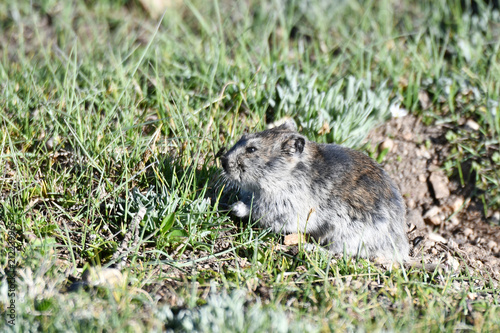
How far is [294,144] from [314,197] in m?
0.47

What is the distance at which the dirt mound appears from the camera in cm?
468

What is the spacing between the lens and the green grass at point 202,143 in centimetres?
323

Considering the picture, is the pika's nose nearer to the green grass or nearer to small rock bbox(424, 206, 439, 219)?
the green grass

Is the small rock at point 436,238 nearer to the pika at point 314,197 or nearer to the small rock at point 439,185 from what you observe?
the small rock at point 439,185

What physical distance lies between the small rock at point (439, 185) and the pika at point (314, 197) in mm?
1146

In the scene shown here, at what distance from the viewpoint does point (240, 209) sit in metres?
4.21

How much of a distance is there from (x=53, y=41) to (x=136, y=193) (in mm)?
3200

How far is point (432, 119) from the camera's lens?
223 inches

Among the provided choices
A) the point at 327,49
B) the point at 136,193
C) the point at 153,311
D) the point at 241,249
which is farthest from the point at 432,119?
the point at 153,311

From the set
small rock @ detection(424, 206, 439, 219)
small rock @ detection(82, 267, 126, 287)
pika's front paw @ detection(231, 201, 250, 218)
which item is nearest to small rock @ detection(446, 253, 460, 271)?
small rock @ detection(424, 206, 439, 219)

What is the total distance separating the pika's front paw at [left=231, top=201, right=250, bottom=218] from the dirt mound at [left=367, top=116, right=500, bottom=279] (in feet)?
5.04

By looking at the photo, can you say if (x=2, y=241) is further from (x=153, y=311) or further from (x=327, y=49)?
(x=327, y=49)

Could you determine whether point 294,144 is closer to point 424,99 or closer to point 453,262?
point 453,262

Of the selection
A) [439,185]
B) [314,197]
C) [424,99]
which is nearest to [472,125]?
[424,99]
